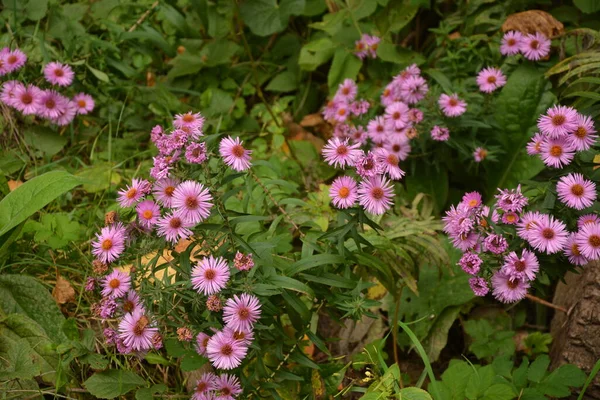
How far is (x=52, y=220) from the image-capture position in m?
2.45

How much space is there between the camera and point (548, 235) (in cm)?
188

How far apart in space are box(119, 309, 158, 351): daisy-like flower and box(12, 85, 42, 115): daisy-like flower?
1433 millimetres

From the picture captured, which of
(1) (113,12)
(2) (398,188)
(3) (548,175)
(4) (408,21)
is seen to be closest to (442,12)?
(4) (408,21)

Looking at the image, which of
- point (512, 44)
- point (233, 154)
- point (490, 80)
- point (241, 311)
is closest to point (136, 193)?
point (233, 154)

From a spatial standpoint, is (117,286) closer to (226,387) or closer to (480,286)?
(226,387)

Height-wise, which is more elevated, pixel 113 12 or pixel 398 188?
pixel 113 12

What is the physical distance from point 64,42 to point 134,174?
0.81m

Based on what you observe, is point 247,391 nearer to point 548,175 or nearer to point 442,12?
point 548,175

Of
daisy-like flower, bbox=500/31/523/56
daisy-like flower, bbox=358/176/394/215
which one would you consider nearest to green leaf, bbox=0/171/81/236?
daisy-like flower, bbox=358/176/394/215

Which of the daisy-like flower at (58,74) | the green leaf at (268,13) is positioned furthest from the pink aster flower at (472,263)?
the daisy-like flower at (58,74)

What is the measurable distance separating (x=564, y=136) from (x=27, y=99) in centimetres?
220

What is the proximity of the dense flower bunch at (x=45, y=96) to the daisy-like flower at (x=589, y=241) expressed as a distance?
2192 millimetres

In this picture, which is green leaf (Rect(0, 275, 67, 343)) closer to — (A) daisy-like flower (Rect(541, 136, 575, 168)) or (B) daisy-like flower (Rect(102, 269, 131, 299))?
(B) daisy-like flower (Rect(102, 269, 131, 299))

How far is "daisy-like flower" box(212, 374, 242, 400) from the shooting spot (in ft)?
6.17
